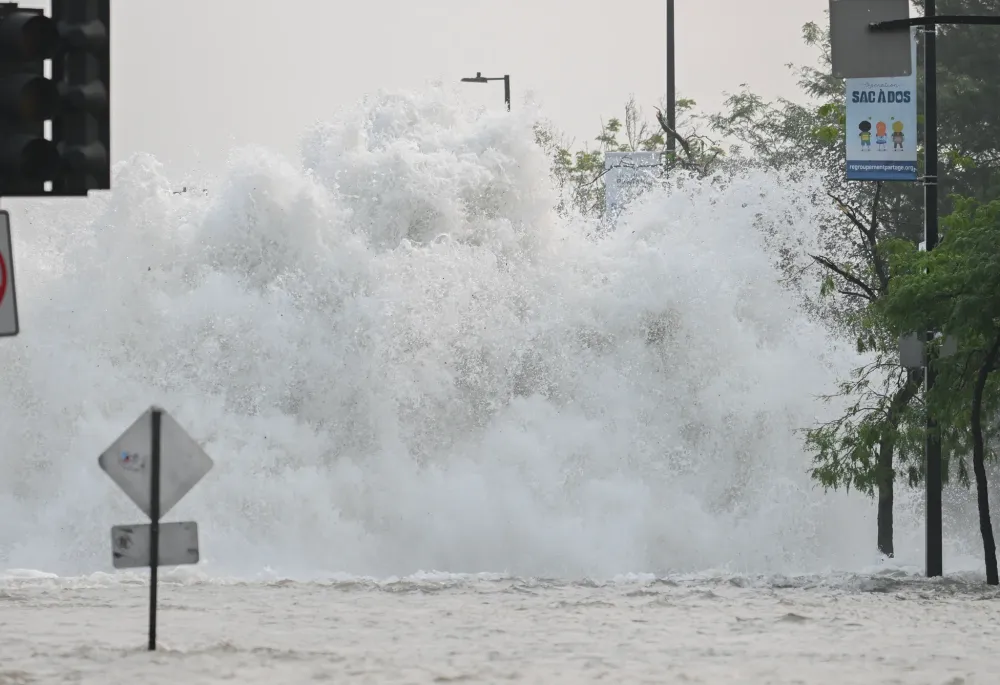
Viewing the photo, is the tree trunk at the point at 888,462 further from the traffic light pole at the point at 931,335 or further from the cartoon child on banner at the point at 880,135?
the cartoon child on banner at the point at 880,135

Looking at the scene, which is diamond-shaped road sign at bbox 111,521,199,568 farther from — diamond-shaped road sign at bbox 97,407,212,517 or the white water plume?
the white water plume

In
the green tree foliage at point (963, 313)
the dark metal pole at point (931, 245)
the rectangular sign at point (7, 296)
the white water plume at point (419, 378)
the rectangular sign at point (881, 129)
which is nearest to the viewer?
the rectangular sign at point (7, 296)

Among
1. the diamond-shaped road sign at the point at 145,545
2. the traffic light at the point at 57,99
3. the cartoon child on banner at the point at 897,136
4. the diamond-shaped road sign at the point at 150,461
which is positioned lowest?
the diamond-shaped road sign at the point at 145,545

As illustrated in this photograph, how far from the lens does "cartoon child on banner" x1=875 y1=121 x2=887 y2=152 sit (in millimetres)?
19297

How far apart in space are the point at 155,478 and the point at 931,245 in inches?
427

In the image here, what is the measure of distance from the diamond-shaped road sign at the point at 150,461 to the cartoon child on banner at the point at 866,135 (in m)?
10.3

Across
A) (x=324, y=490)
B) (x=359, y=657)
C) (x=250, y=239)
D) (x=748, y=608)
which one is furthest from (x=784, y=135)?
(x=359, y=657)

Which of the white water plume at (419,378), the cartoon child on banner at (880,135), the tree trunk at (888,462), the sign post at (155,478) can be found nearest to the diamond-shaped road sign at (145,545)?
the sign post at (155,478)

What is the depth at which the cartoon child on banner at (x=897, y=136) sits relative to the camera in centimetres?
1927

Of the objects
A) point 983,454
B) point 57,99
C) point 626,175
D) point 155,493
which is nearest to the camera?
point 57,99

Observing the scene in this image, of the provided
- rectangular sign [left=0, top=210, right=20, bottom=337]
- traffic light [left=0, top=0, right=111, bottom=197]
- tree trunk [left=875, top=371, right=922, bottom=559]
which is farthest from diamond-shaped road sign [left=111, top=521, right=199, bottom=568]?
tree trunk [left=875, top=371, right=922, bottom=559]

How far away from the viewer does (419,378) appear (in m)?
25.5

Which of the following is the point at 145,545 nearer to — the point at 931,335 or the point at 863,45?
the point at 863,45

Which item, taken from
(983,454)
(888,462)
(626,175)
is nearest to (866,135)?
(983,454)
